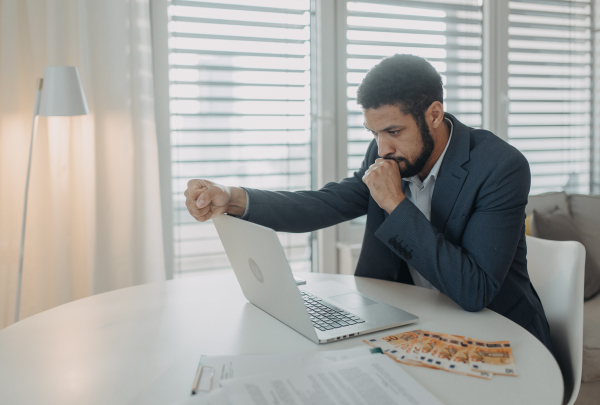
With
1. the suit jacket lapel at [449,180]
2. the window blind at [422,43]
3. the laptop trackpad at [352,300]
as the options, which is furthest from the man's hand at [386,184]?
the window blind at [422,43]

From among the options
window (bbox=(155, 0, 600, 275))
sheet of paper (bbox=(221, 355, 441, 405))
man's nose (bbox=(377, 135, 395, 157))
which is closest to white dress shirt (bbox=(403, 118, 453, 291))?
man's nose (bbox=(377, 135, 395, 157))

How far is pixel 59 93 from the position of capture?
5.53 ft

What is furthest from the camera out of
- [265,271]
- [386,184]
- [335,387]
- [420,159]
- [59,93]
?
[59,93]

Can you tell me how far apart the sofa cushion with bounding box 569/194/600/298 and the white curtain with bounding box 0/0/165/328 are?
195cm

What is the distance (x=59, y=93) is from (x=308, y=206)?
98 cm

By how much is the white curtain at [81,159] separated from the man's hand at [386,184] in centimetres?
116

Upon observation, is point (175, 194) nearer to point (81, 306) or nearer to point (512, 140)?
point (81, 306)

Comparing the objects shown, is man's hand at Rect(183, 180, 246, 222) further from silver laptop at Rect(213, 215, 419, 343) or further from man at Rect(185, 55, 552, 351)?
silver laptop at Rect(213, 215, 419, 343)

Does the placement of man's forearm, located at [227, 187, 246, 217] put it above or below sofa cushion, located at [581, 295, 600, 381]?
above

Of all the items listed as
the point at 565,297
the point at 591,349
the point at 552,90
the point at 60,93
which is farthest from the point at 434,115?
the point at 552,90

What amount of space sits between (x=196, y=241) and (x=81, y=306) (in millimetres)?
1145

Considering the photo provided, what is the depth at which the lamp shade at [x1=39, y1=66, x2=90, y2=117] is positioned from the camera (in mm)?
1684

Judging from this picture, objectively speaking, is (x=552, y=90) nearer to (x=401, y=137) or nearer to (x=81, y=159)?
(x=401, y=137)

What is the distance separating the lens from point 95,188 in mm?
2006
